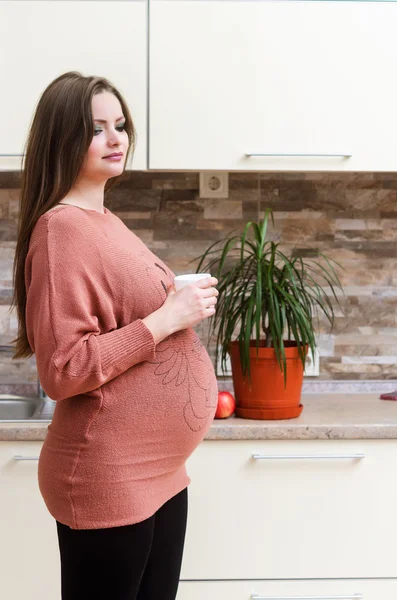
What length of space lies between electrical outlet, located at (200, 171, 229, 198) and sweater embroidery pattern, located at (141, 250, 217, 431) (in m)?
1.10

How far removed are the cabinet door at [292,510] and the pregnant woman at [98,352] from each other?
0.60 m

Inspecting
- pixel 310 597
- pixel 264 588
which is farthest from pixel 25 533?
pixel 310 597

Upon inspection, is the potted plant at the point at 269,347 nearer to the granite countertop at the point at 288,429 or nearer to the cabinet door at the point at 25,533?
the granite countertop at the point at 288,429

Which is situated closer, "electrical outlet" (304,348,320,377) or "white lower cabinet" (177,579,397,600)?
"white lower cabinet" (177,579,397,600)

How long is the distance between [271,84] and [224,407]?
88 centimetres

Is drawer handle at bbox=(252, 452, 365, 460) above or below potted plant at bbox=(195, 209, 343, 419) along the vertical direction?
below

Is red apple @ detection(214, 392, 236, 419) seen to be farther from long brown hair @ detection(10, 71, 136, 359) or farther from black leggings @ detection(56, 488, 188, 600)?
long brown hair @ detection(10, 71, 136, 359)

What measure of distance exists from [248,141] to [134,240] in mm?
780

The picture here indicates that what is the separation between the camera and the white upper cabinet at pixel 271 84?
219cm

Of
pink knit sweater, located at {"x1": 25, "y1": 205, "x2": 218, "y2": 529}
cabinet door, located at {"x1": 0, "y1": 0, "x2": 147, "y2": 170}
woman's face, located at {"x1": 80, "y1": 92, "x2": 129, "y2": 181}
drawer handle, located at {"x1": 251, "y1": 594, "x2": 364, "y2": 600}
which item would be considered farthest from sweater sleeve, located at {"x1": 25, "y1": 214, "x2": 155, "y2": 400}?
drawer handle, located at {"x1": 251, "y1": 594, "x2": 364, "y2": 600}

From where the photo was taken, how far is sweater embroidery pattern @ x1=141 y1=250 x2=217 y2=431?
1.41 m

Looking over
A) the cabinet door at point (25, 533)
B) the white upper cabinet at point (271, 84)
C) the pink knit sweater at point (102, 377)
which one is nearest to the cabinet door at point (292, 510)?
the cabinet door at point (25, 533)

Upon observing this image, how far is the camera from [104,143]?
1455mm

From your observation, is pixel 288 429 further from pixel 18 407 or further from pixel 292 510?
pixel 18 407
